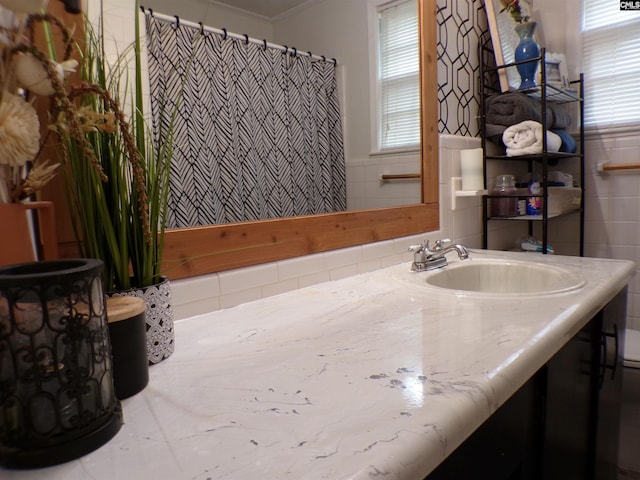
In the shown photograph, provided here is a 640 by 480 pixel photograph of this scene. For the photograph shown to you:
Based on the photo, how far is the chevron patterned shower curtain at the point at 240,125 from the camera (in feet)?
3.04

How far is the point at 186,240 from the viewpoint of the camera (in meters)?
0.91

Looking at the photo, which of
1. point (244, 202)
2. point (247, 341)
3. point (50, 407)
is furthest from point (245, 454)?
point (244, 202)

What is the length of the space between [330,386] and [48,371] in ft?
1.06

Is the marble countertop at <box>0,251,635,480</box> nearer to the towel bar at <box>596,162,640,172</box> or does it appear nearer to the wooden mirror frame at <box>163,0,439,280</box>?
the wooden mirror frame at <box>163,0,439,280</box>

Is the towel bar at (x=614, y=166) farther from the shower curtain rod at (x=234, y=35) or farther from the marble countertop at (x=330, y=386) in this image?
the shower curtain rod at (x=234, y=35)

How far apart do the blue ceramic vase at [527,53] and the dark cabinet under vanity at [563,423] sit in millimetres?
975

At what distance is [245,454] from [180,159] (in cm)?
67

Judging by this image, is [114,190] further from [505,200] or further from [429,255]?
[505,200]

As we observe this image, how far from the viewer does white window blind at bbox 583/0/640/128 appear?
6.50ft

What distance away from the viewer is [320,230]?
1.21 m
